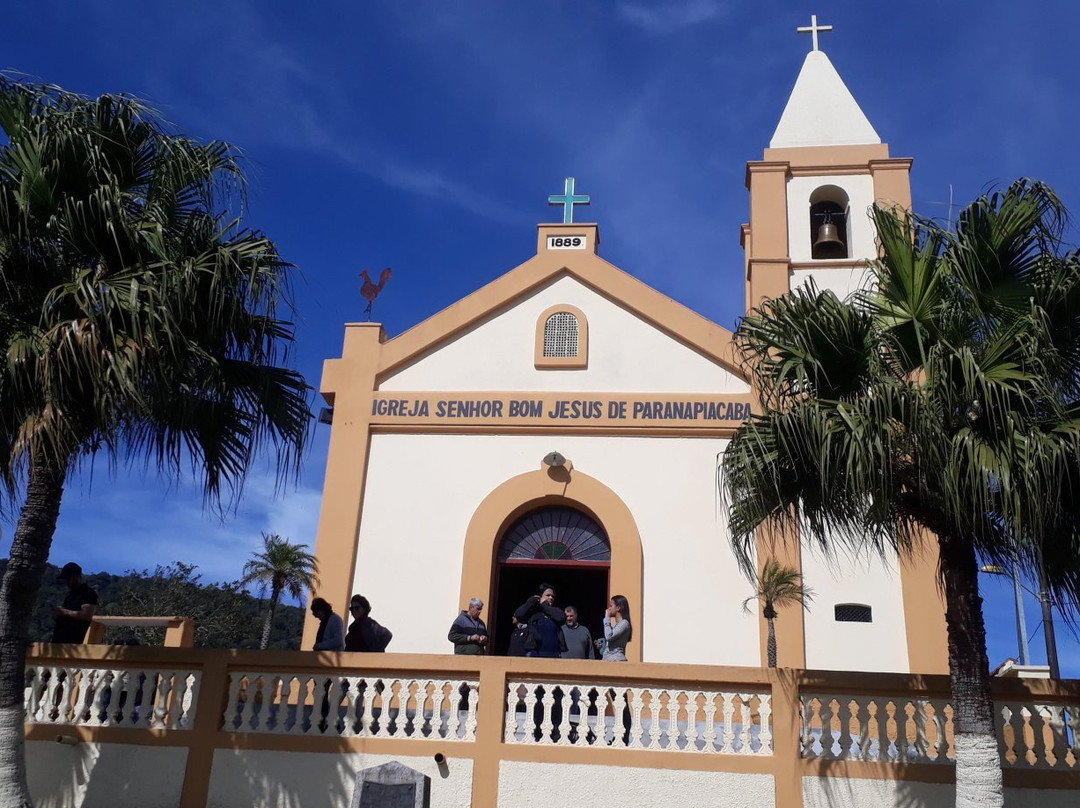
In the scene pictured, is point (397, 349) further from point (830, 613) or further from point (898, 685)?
point (898, 685)

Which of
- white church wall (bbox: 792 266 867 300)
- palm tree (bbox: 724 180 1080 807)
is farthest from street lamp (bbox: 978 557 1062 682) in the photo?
white church wall (bbox: 792 266 867 300)

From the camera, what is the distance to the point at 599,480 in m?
15.2

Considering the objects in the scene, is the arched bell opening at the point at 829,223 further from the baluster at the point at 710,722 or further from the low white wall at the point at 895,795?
the low white wall at the point at 895,795

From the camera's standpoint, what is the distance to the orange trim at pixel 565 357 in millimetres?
15930

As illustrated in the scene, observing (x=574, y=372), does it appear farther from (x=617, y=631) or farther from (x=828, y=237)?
(x=617, y=631)

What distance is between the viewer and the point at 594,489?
49.7 feet

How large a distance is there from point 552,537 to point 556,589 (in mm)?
2657

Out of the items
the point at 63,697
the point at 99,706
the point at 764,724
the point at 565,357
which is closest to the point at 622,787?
the point at 764,724

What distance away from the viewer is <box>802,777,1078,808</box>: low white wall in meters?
8.24

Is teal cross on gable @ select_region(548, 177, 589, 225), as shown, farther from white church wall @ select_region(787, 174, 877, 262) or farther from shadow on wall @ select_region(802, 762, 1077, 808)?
shadow on wall @ select_region(802, 762, 1077, 808)

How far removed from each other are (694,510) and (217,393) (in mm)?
7435

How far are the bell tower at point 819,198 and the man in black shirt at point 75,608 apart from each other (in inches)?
423

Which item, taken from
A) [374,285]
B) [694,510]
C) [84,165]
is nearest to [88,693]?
[84,165]

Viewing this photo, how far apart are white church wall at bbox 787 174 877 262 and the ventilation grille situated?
5.90 meters
